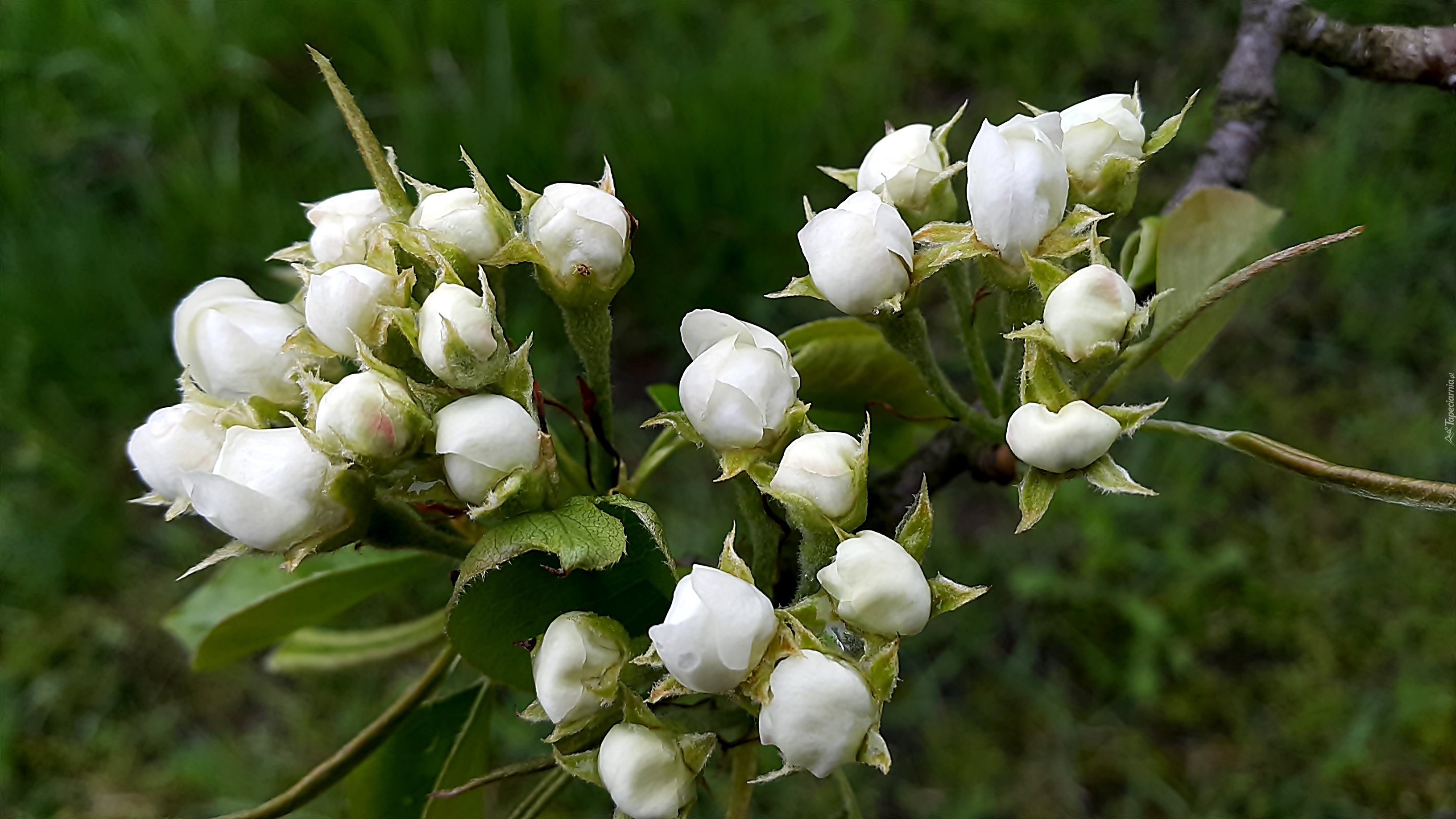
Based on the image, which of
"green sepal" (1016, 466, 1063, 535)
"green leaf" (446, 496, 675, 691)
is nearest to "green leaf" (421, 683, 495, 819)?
"green leaf" (446, 496, 675, 691)

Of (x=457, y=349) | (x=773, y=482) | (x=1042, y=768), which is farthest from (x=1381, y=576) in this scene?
(x=457, y=349)

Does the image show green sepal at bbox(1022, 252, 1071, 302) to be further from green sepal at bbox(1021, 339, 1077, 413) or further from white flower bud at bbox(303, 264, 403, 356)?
white flower bud at bbox(303, 264, 403, 356)

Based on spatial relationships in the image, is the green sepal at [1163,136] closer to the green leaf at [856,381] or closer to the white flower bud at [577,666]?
the green leaf at [856,381]

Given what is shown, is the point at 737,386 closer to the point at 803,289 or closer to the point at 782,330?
the point at 803,289

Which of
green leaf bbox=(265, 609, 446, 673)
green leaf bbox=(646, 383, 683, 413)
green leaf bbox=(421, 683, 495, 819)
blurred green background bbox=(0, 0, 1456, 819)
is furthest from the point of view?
blurred green background bbox=(0, 0, 1456, 819)

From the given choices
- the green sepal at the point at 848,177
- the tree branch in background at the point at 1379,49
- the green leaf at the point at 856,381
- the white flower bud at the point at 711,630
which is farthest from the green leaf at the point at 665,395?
the tree branch in background at the point at 1379,49

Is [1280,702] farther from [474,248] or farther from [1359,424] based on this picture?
[474,248]
